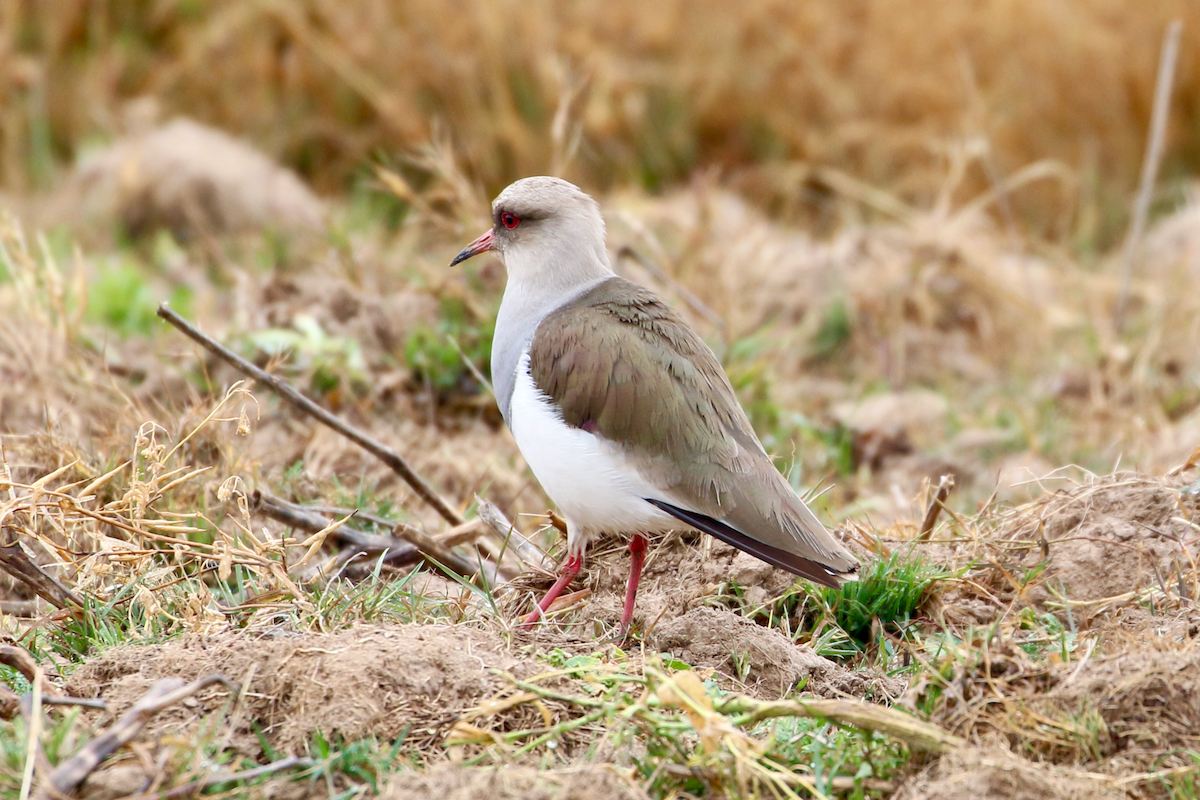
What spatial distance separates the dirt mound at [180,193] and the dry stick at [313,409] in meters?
3.71

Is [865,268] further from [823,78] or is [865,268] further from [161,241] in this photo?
[161,241]

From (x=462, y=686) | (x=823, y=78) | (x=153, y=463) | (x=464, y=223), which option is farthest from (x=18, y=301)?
(x=823, y=78)

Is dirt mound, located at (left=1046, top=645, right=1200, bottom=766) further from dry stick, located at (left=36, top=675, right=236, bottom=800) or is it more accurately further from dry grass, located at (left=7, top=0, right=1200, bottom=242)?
dry grass, located at (left=7, top=0, right=1200, bottom=242)

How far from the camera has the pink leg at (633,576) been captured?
3225mm

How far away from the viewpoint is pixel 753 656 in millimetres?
3064

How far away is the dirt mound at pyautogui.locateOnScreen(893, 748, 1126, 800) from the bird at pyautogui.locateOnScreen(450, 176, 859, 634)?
0.67m

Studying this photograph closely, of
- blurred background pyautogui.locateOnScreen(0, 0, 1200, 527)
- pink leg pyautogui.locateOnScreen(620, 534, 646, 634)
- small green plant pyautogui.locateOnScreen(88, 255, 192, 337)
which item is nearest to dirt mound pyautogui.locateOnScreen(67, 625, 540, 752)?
pink leg pyautogui.locateOnScreen(620, 534, 646, 634)

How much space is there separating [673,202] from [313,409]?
15.0 feet

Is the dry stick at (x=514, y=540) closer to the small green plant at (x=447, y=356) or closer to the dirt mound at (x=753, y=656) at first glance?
the dirt mound at (x=753, y=656)

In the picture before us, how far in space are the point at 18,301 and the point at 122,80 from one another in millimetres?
4202

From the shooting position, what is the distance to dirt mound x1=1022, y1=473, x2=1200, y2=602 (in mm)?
3363

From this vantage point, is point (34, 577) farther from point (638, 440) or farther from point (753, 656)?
point (753, 656)

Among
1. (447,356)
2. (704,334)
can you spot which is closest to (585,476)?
(447,356)

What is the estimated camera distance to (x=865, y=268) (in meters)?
7.14
